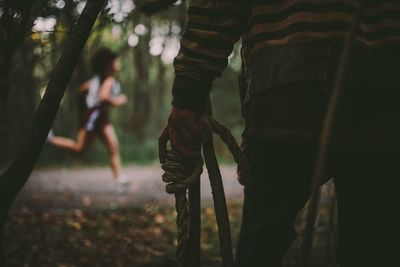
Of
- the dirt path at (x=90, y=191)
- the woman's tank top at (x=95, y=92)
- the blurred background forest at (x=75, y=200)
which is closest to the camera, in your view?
the blurred background forest at (x=75, y=200)

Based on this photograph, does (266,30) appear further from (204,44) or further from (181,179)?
(181,179)

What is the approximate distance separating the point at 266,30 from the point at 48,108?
3.84ft

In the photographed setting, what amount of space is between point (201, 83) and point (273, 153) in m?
0.32

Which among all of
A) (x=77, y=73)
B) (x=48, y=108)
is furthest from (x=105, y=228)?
(x=77, y=73)

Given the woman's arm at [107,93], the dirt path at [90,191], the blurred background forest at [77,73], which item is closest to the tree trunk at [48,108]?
the blurred background forest at [77,73]

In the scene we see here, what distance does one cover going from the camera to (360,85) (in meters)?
1.32

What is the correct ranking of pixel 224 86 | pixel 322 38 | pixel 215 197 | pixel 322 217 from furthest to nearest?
pixel 224 86
pixel 322 217
pixel 215 197
pixel 322 38

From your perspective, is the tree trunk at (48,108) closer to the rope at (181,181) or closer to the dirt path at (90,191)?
the rope at (181,181)

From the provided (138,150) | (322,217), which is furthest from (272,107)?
(138,150)

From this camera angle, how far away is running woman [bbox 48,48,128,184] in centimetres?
763

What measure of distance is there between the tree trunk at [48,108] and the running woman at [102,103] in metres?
5.31

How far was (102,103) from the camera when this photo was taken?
7.79 meters

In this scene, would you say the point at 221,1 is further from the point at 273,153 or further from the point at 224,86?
the point at 224,86

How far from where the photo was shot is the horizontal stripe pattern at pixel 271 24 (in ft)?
4.32
